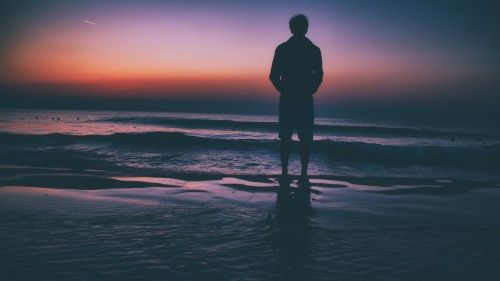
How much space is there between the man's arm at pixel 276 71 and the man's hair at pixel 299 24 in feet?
1.25

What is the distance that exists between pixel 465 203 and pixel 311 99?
2272 millimetres

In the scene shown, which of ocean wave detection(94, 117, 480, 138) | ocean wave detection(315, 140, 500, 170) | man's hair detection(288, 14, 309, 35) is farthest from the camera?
ocean wave detection(94, 117, 480, 138)

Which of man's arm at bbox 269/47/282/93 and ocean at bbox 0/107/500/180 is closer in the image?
man's arm at bbox 269/47/282/93

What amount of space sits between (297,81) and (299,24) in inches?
32.0

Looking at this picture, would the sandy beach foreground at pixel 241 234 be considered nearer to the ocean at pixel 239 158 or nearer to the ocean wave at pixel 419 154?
the ocean at pixel 239 158

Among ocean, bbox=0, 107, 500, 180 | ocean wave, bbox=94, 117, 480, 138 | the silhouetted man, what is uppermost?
the silhouetted man

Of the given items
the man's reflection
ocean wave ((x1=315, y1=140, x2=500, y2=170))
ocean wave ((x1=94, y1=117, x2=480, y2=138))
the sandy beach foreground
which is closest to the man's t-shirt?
the sandy beach foreground

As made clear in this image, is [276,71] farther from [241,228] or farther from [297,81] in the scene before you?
[241,228]

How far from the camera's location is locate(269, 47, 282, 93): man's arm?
4559 mm

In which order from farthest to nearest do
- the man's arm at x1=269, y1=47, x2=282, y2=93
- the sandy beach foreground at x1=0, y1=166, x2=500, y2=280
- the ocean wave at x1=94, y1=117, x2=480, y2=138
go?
the ocean wave at x1=94, y1=117, x2=480, y2=138 < the man's arm at x1=269, y1=47, x2=282, y2=93 < the sandy beach foreground at x1=0, y1=166, x2=500, y2=280

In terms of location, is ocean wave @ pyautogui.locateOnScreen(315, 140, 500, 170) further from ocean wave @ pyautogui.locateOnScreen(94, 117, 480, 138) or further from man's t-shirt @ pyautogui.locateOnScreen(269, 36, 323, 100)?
ocean wave @ pyautogui.locateOnScreen(94, 117, 480, 138)

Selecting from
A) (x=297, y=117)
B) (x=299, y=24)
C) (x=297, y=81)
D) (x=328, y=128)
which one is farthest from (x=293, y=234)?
(x=328, y=128)

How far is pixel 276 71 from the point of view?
4.59 m

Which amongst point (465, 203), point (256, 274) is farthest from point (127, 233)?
point (465, 203)
